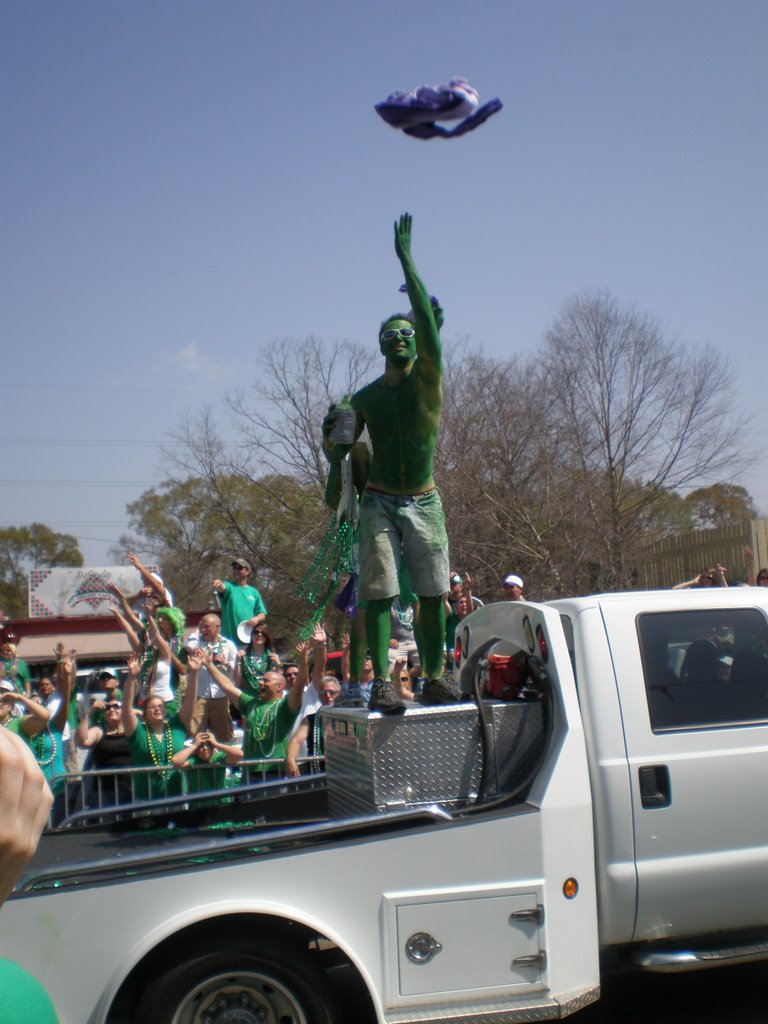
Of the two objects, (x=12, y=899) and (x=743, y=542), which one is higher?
(x=743, y=542)

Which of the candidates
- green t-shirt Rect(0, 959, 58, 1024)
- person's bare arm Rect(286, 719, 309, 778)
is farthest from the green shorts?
green t-shirt Rect(0, 959, 58, 1024)

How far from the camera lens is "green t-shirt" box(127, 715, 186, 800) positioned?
251 inches

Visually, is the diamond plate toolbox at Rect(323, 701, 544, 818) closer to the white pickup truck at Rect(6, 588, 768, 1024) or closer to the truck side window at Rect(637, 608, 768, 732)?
the white pickup truck at Rect(6, 588, 768, 1024)

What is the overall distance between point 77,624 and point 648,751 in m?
18.6

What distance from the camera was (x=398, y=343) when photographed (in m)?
5.10

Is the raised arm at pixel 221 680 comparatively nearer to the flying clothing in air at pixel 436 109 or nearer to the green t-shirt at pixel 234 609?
the green t-shirt at pixel 234 609

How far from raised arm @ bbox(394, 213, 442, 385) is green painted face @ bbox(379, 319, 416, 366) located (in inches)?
4.7

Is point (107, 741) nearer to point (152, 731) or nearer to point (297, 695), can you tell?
point (152, 731)

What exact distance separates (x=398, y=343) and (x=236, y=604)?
5.67 meters

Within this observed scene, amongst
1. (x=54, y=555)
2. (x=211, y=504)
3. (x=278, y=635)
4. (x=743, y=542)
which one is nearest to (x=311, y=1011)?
(x=743, y=542)

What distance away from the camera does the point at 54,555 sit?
5791 cm

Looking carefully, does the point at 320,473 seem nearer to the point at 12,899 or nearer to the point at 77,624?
the point at 77,624

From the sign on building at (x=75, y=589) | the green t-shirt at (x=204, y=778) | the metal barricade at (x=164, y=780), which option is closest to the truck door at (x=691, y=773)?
the metal barricade at (x=164, y=780)

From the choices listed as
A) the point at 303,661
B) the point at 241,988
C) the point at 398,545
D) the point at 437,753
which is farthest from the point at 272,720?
the point at 241,988
